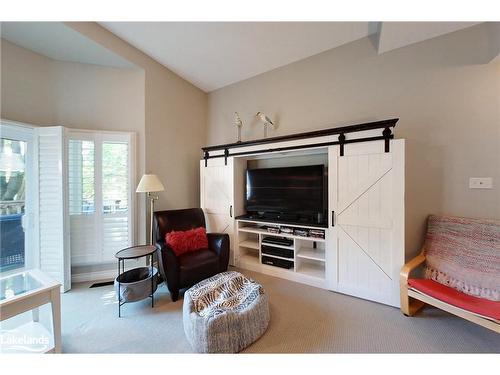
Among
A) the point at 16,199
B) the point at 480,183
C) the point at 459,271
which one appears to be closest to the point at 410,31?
the point at 480,183

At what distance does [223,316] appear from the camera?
143 centimetres

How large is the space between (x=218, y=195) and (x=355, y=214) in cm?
198

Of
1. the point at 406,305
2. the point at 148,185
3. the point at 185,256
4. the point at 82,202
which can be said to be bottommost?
the point at 406,305

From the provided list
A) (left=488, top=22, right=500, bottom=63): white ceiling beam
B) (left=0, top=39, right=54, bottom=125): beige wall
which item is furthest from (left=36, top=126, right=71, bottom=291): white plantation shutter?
(left=488, top=22, right=500, bottom=63): white ceiling beam

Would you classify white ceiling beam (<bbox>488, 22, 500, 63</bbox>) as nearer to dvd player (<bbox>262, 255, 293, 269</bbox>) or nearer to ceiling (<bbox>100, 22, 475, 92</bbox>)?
ceiling (<bbox>100, 22, 475, 92</bbox>)

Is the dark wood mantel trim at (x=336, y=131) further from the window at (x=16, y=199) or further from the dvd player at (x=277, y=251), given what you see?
the window at (x=16, y=199)

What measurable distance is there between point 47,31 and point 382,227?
415 cm

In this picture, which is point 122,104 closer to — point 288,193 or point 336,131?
point 288,193

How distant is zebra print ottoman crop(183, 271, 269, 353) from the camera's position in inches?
55.2

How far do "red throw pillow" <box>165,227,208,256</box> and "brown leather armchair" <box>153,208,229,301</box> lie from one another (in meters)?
0.07

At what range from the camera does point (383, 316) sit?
6.10 feet

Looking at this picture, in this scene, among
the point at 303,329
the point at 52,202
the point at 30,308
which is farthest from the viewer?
the point at 52,202
